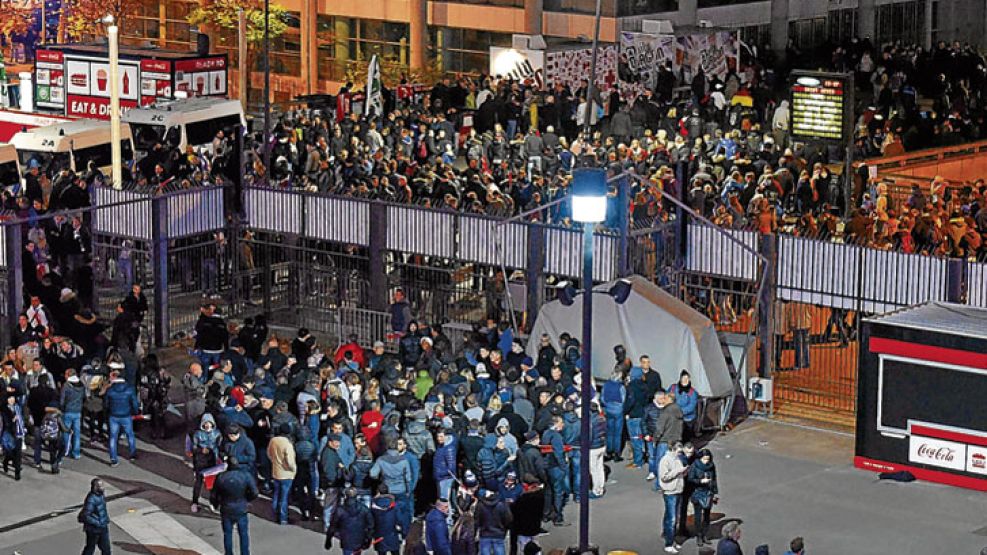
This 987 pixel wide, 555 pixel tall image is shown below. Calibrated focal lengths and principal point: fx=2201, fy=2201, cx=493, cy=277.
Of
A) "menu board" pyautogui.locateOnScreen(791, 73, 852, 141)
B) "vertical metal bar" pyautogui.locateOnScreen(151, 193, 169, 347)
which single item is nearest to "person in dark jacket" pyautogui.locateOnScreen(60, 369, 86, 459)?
"vertical metal bar" pyautogui.locateOnScreen(151, 193, 169, 347)

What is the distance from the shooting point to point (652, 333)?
30.9 m

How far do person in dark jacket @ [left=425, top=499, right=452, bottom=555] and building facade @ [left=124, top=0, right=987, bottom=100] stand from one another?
3735 centimetres

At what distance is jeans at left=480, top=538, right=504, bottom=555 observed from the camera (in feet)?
80.8

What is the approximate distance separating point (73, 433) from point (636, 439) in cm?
755

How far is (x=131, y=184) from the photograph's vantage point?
39.2 metres

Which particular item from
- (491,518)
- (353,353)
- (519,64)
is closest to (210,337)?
(353,353)

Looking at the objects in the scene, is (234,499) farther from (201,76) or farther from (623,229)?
(201,76)

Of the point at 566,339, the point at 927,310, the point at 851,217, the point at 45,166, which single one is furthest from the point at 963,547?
the point at 45,166

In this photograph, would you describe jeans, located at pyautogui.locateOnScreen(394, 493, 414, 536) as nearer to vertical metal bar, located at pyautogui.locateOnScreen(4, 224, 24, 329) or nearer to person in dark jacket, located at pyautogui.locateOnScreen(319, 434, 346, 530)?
person in dark jacket, located at pyautogui.locateOnScreen(319, 434, 346, 530)

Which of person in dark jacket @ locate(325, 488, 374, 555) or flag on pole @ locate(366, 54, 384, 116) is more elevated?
flag on pole @ locate(366, 54, 384, 116)

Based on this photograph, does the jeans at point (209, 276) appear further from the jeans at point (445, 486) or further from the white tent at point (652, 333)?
the jeans at point (445, 486)

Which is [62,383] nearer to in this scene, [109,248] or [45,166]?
[109,248]

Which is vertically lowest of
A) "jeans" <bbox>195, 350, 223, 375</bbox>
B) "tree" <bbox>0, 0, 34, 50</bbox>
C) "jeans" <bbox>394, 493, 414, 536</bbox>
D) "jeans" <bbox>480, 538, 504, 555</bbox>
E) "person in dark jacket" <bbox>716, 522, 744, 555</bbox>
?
"jeans" <bbox>480, 538, 504, 555</bbox>

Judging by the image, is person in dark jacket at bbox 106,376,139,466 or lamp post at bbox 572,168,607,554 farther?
person in dark jacket at bbox 106,376,139,466
